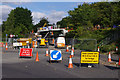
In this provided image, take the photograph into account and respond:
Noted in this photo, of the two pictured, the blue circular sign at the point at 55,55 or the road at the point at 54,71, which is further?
the blue circular sign at the point at 55,55

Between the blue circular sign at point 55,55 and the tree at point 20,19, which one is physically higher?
the tree at point 20,19

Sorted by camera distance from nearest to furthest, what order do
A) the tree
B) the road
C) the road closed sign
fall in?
the road → the road closed sign → the tree

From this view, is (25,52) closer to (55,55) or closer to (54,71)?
(55,55)

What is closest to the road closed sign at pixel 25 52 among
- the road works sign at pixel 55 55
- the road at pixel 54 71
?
the road works sign at pixel 55 55

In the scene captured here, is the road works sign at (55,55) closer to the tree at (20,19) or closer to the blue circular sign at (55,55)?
the blue circular sign at (55,55)

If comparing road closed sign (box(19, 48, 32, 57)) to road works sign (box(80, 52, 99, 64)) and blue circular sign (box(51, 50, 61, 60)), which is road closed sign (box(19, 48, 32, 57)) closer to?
blue circular sign (box(51, 50, 61, 60))

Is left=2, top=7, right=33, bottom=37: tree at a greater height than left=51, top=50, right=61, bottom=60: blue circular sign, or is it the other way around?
left=2, top=7, right=33, bottom=37: tree

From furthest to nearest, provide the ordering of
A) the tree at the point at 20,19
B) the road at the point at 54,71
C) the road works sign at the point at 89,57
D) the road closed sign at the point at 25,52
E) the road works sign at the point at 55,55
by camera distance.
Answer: the tree at the point at 20,19 < the road closed sign at the point at 25,52 < the road works sign at the point at 55,55 < the road works sign at the point at 89,57 < the road at the point at 54,71

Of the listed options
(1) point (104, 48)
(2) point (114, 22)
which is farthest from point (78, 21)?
(1) point (104, 48)

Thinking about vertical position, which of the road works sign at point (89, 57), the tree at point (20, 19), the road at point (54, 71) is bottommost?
the road at point (54, 71)

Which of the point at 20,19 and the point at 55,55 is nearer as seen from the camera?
the point at 55,55

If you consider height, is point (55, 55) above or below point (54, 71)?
above

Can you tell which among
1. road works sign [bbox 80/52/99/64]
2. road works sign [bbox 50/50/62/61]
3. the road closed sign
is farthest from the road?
the road closed sign

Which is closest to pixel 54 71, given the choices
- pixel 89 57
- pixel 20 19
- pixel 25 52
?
pixel 89 57
